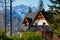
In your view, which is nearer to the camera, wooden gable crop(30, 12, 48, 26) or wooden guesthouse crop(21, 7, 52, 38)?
wooden guesthouse crop(21, 7, 52, 38)

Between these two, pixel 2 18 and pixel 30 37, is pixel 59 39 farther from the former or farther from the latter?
pixel 2 18

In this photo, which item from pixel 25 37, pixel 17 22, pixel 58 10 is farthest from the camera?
pixel 17 22

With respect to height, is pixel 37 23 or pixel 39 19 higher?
pixel 39 19

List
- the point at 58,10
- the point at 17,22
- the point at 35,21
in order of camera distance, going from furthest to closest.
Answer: the point at 17,22 → the point at 35,21 → the point at 58,10

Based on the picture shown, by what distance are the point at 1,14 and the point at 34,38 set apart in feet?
71.5

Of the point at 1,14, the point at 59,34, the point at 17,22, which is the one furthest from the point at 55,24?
the point at 17,22

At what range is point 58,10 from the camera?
29.6 metres

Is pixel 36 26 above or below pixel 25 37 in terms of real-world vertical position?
below

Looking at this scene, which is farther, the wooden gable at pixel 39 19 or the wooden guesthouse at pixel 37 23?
the wooden gable at pixel 39 19

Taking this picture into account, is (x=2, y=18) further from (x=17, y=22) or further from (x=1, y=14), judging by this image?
(x=17, y=22)

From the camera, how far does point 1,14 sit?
140ft

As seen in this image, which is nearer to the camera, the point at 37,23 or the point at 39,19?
the point at 37,23

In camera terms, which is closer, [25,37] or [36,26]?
[25,37]

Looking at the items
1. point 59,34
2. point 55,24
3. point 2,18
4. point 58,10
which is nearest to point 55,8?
point 58,10
